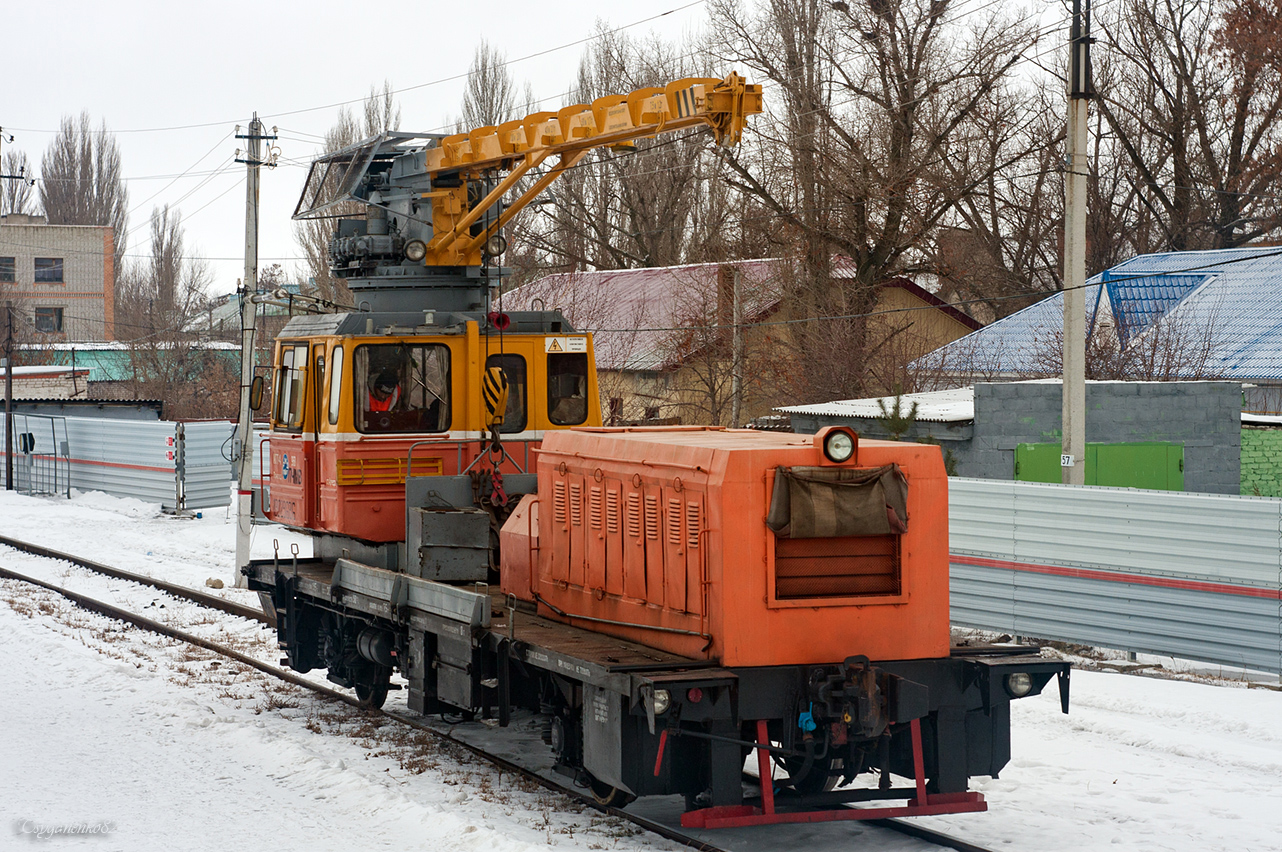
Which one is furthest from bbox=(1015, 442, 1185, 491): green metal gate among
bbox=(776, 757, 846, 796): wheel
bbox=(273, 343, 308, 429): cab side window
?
bbox=(776, 757, 846, 796): wheel

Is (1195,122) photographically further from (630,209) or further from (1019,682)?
(1019,682)

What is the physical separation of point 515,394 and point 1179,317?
21774mm

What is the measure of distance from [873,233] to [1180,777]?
2642cm

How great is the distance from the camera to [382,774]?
8.86 metres

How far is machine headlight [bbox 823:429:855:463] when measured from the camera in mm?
6961

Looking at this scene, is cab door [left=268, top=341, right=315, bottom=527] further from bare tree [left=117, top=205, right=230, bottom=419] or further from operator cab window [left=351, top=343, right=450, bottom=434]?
bare tree [left=117, top=205, right=230, bottom=419]

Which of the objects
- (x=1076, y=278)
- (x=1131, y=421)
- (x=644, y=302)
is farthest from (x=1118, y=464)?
(x=644, y=302)

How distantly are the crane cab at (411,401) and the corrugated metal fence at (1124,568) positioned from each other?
5274 millimetres

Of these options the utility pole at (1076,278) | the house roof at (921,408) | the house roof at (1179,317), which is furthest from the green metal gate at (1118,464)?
the house roof at (1179,317)

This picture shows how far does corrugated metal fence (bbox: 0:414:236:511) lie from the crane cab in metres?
16.5

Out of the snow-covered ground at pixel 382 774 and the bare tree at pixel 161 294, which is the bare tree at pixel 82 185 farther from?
the snow-covered ground at pixel 382 774

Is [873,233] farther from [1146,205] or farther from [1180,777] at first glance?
[1180,777]

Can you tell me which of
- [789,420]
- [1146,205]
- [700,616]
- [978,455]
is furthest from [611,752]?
[1146,205]

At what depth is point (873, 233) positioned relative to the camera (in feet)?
110
